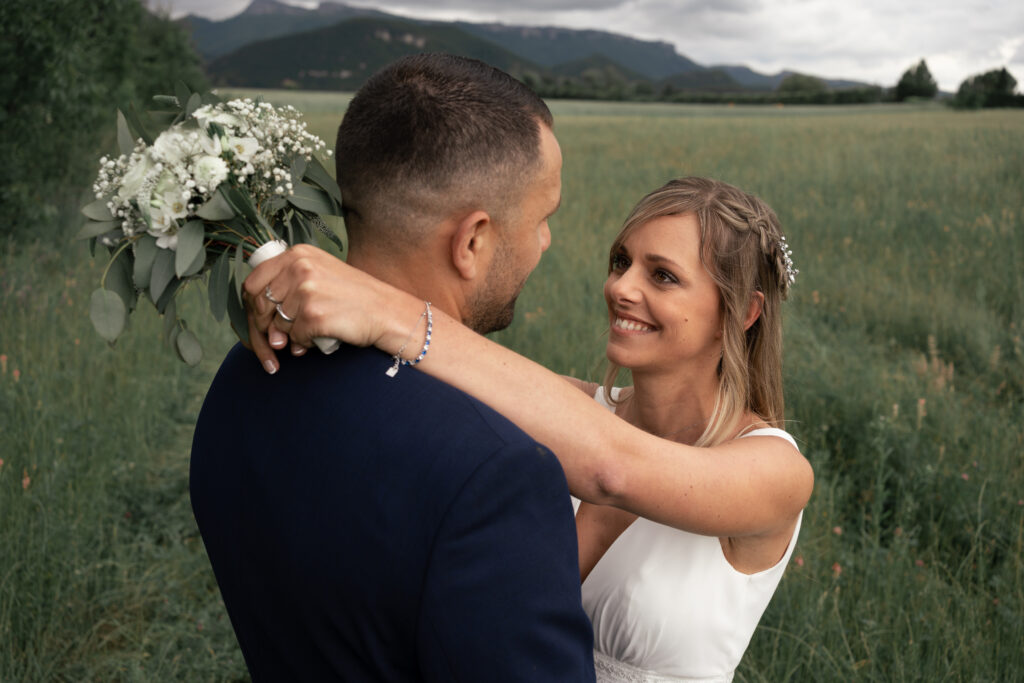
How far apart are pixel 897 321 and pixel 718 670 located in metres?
6.30

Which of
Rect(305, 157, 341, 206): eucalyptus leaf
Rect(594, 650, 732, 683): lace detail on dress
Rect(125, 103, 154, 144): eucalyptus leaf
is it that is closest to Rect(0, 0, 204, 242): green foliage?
Rect(125, 103, 154, 144): eucalyptus leaf

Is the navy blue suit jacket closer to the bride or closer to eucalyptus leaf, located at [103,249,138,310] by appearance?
the bride

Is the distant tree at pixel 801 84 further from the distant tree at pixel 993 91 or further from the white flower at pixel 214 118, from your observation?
the white flower at pixel 214 118

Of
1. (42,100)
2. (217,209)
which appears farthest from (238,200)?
(42,100)

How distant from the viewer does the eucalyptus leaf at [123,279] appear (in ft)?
5.84

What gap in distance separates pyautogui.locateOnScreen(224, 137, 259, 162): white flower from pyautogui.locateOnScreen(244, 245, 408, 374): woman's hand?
303 millimetres

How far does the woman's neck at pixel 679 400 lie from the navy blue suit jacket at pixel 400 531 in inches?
54.0

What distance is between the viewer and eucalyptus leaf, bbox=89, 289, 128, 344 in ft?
5.53

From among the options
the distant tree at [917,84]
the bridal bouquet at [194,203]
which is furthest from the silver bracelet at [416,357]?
the distant tree at [917,84]

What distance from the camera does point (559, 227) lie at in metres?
11.6

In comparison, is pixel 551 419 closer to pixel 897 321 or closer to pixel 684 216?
pixel 684 216

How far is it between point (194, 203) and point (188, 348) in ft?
1.16

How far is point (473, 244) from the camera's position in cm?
182

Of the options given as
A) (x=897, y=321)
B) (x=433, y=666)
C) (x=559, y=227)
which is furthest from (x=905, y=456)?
(x=559, y=227)
